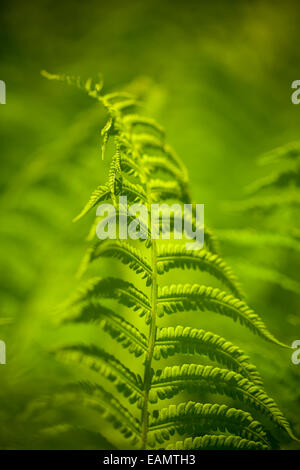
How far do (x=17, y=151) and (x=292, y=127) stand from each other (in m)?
0.86

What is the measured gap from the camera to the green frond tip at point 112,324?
46 cm

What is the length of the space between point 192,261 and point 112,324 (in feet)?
0.45

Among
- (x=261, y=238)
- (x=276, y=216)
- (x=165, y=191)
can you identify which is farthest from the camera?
(x=276, y=216)

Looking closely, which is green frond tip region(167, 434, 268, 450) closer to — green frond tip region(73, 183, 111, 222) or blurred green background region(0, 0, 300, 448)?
green frond tip region(73, 183, 111, 222)

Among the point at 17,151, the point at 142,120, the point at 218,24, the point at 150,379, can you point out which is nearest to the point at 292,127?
the point at 218,24

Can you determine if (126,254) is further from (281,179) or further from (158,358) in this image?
(281,179)

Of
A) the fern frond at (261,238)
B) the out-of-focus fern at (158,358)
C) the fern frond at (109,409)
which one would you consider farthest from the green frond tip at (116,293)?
the fern frond at (261,238)

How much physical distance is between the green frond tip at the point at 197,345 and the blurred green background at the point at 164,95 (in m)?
0.44

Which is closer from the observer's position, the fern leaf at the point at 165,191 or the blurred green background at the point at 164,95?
the fern leaf at the point at 165,191

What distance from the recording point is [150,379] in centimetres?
45

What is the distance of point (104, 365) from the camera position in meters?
0.44

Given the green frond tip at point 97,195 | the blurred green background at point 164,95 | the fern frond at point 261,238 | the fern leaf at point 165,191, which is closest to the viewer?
the green frond tip at point 97,195

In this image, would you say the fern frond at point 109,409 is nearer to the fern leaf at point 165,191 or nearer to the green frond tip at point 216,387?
the green frond tip at point 216,387

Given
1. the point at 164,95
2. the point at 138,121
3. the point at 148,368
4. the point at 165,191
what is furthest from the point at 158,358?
the point at 164,95
